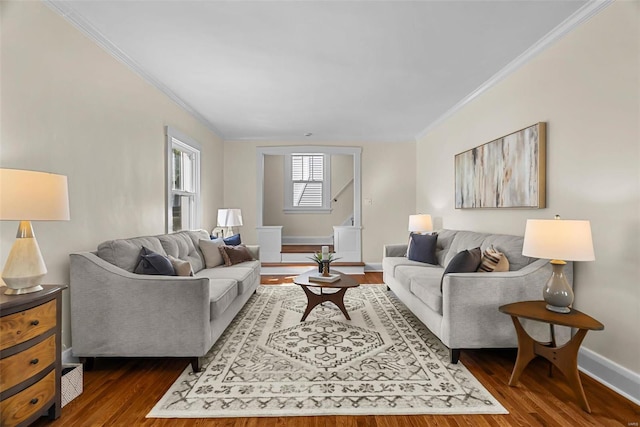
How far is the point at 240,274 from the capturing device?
3.72 meters

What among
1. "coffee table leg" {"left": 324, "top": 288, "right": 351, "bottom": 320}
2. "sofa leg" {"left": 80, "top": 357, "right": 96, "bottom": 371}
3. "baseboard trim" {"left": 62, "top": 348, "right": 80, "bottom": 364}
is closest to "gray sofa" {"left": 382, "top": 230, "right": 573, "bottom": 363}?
"coffee table leg" {"left": 324, "top": 288, "right": 351, "bottom": 320}

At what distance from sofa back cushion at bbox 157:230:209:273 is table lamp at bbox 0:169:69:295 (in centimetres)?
170

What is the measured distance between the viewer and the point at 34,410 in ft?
5.68

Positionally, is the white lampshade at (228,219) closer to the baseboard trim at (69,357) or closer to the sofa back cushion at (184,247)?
the sofa back cushion at (184,247)

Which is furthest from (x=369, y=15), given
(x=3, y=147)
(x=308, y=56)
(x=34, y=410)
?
(x=34, y=410)

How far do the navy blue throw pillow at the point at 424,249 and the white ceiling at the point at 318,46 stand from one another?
1.84 metres

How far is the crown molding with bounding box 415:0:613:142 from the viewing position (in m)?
2.38

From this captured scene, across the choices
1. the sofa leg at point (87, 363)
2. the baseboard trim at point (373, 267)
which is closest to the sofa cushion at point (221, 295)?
the sofa leg at point (87, 363)

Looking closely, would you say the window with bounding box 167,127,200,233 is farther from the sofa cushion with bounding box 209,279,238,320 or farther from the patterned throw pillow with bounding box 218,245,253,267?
the sofa cushion with bounding box 209,279,238,320

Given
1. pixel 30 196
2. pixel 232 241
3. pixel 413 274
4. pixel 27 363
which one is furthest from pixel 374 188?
pixel 27 363

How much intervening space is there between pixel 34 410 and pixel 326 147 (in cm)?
576

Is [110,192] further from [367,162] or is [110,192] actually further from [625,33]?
[367,162]

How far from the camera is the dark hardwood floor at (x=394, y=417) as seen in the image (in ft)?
6.18

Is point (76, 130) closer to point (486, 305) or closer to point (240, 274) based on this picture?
point (240, 274)
